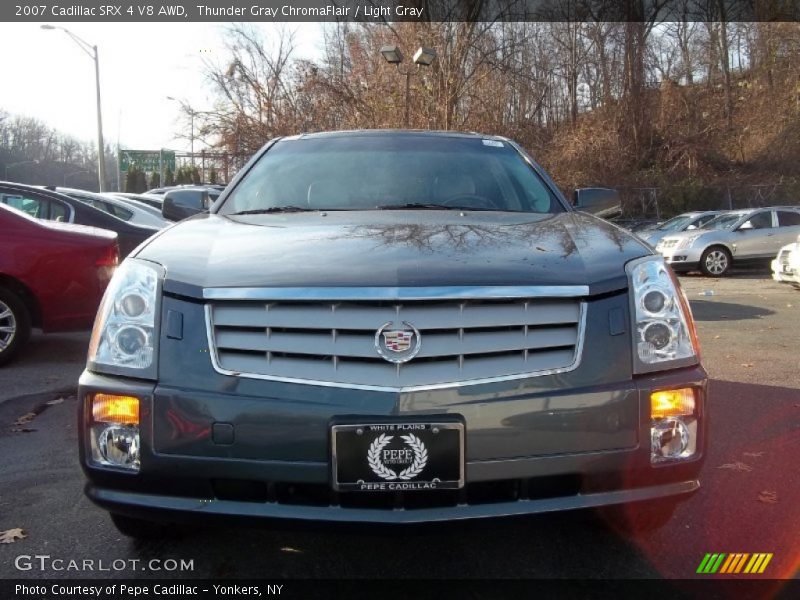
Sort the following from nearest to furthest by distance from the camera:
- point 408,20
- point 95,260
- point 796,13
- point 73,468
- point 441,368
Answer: point 441,368 < point 73,468 < point 95,260 < point 408,20 < point 796,13

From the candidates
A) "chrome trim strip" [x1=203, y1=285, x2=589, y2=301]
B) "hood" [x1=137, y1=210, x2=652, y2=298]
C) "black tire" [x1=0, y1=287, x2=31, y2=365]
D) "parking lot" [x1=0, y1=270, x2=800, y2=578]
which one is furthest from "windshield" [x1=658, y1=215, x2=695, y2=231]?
"chrome trim strip" [x1=203, y1=285, x2=589, y2=301]

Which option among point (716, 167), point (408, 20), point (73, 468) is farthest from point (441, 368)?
point (716, 167)

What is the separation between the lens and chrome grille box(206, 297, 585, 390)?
84.2 inches

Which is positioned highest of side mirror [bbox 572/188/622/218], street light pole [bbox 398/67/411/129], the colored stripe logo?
street light pole [bbox 398/67/411/129]

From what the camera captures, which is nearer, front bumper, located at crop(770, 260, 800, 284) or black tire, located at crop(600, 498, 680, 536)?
black tire, located at crop(600, 498, 680, 536)

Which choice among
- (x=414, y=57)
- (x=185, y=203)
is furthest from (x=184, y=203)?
(x=414, y=57)

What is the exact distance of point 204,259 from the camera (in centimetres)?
243

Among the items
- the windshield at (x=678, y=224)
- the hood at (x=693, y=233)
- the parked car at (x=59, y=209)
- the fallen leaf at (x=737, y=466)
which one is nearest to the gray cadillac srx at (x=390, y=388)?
the fallen leaf at (x=737, y=466)

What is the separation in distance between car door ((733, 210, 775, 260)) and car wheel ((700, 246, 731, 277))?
259 millimetres

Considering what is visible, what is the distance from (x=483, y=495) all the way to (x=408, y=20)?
57.9 ft

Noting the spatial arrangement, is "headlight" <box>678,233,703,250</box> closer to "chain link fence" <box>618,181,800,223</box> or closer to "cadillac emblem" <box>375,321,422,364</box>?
"chain link fence" <box>618,181,800,223</box>

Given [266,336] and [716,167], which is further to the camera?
[716,167]

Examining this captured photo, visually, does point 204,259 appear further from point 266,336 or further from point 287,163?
point 287,163

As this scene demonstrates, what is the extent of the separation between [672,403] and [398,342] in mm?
871
